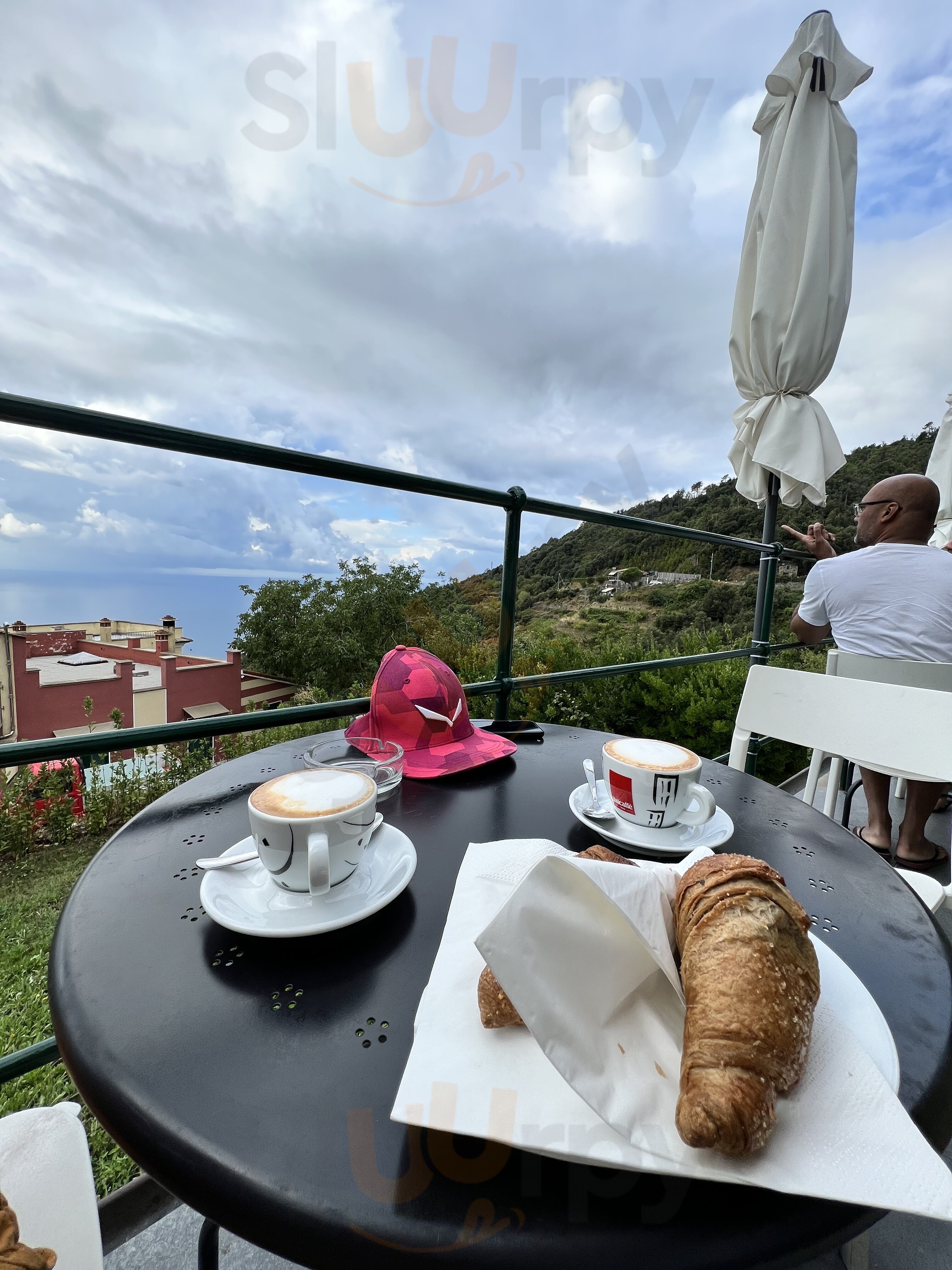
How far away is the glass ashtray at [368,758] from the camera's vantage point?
0.74 metres

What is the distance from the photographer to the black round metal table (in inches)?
10.3

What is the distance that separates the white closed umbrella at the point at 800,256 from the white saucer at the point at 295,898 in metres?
2.40

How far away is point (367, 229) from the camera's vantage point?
604 centimetres

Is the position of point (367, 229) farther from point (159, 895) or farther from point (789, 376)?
point (159, 895)

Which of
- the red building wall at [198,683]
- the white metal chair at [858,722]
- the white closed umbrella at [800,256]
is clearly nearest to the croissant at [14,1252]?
the white metal chair at [858,722]

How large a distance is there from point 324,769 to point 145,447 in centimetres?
65

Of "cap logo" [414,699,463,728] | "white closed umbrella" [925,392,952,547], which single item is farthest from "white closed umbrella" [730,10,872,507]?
"cap logo" [414,699,463,728]

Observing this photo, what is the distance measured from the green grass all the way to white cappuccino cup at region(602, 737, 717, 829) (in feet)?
3.48

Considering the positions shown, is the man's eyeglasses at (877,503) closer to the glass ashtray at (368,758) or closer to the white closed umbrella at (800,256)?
the white closed umbrella at (800,256)

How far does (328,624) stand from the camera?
4.47 metres

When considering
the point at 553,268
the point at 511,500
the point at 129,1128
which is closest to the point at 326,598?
the point at 511,500

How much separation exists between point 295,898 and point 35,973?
300cm

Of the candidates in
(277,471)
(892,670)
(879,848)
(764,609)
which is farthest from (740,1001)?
(764,609)

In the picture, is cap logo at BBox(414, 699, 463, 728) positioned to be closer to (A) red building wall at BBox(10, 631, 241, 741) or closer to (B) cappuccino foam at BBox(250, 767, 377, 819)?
(B) cappuccino foam at BBox(250, 767, 377, 819)
